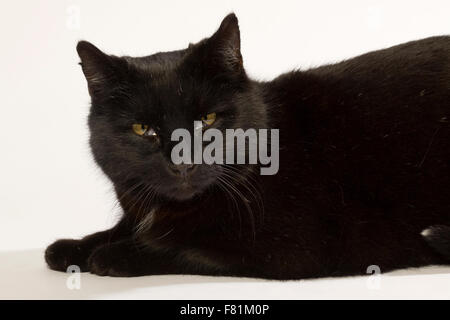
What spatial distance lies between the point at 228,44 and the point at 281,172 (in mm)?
507

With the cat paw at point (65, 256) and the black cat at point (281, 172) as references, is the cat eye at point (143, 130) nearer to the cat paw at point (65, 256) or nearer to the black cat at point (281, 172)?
the black cat at point (281, 172)

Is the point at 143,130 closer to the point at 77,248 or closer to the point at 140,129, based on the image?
the point at 140,129

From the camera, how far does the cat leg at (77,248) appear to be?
2566mm

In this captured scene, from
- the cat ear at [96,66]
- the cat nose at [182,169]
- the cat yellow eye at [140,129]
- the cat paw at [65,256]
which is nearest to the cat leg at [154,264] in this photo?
the cat paw at [65,256]

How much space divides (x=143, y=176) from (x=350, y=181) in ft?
2.52

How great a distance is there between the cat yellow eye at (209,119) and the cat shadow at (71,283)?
0.56 meters

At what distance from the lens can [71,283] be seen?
2.34 metres

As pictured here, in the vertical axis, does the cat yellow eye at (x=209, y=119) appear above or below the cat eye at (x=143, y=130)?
above

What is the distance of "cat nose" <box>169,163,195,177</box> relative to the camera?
2158mm

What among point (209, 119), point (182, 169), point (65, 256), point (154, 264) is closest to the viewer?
point (182, 169)

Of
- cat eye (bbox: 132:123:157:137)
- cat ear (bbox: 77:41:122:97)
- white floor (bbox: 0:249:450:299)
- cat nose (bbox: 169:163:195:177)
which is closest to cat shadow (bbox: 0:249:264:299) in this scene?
white floor (bbox: 0:249:450:299)

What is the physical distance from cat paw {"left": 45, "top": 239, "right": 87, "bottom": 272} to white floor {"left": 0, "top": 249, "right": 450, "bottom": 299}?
90 mm
